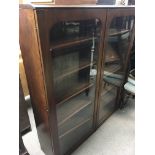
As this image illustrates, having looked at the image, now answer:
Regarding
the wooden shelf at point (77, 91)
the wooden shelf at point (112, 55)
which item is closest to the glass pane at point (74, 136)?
the wooden shelf at point (77, 91)

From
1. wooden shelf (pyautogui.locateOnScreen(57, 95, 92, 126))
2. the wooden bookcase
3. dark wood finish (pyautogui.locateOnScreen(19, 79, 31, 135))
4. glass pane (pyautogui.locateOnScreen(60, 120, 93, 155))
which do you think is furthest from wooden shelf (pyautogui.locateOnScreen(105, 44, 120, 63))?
dark wood finish (pyautogui.locateOnScreen(19, 79, 31, 135))

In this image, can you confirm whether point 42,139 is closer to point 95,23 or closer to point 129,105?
point 95,23

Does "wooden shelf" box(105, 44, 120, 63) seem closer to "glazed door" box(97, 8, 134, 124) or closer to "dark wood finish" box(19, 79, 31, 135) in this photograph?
"glazed door" box(97, 8, 134, 124)

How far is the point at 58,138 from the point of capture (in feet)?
4.49

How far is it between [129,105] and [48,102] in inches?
66.8

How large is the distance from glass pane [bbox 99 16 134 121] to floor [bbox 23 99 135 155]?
16 cm

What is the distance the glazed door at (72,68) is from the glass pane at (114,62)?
216mm

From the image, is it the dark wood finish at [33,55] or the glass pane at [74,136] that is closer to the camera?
the dark wood finish at [33,55]

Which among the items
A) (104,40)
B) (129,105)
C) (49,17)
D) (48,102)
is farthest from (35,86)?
→ (129,105)

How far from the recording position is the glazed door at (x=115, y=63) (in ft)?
5.34

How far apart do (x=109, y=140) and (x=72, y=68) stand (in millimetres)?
1040

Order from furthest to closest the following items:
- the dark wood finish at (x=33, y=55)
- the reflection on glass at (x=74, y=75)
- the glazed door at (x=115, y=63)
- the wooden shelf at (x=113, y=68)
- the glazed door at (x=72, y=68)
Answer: the wooden shelf at (x=113, y=68) < the glazed door at (x=115, y=63) < the reflection on glass at (x=74, y=75) < the glazed door at (x=72, y=68) < the dark wood finish at (x=33, y=55)

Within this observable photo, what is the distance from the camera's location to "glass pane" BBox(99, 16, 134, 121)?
1.67m

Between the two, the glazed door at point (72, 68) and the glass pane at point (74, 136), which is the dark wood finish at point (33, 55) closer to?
the glazed door at point (72, 68)
